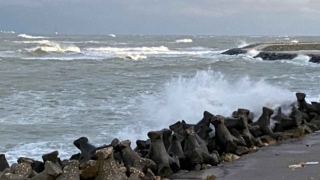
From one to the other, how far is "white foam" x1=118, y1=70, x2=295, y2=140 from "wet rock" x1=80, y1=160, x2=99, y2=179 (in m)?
4.63

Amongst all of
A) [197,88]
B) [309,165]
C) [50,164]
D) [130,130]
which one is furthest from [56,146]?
[197,88]

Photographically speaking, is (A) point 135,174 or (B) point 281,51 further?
(B) point 281,51

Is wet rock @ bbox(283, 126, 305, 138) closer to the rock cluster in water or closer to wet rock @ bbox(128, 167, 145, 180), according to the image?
the rock cluster in water

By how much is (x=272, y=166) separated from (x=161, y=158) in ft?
4.97

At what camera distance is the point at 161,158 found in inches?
277

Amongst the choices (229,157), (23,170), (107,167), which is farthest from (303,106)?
(23,170)

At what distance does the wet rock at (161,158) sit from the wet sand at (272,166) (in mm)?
151

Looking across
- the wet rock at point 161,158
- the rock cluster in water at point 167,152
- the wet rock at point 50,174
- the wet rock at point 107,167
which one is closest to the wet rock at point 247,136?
the rock cluster in water at point 167,152

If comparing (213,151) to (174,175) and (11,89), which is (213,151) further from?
(11,89)

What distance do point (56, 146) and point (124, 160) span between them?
9.88 ft

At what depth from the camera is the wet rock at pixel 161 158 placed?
6.86 metres

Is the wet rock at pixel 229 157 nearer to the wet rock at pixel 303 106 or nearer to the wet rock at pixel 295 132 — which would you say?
the wet rock at pixel 295 132

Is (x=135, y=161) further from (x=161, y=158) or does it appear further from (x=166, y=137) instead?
(x=166, y=137)

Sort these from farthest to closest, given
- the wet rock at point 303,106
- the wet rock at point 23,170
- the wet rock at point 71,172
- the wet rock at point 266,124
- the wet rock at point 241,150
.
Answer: the wet rock at point 303,106 < the wet rock at point 266,124 < the wet rock at point 241,150 < the wet rock at point 23,170 < the wet rock at point 71,172
